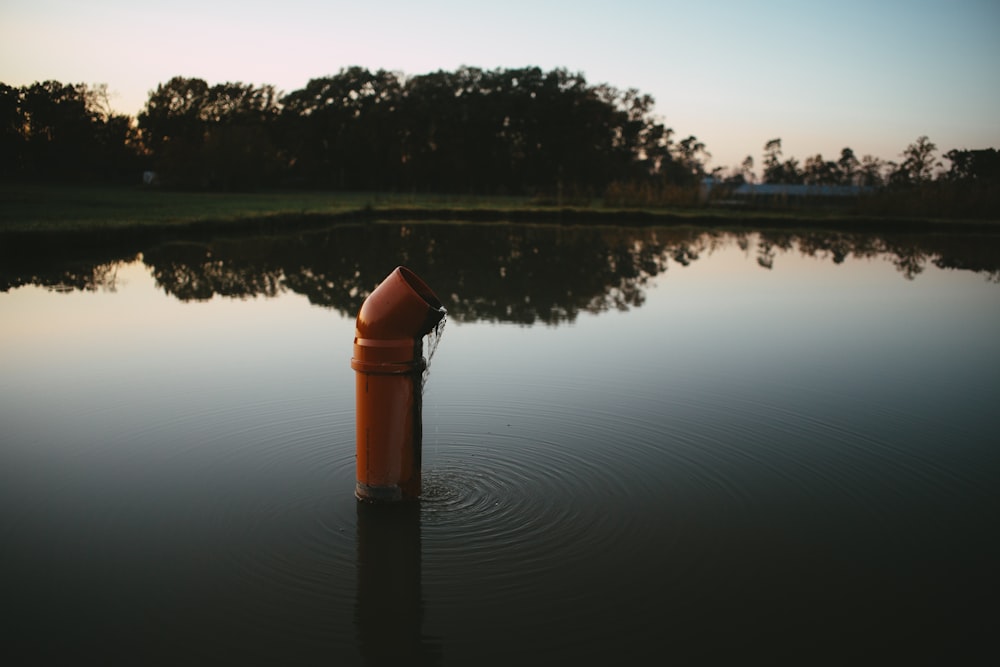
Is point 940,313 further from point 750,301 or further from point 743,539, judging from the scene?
point 743,539

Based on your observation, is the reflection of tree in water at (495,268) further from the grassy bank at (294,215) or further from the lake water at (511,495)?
the grassy bank at (294,215)

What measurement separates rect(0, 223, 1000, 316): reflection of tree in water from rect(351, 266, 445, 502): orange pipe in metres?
6.31

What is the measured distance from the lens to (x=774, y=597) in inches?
145

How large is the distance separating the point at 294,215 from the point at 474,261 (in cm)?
1223

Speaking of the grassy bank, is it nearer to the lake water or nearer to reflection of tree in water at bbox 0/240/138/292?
reflection of tree in water at bbox 0/240/138/292

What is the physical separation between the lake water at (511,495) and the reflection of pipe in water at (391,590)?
1 cm

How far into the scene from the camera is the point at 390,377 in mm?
4234

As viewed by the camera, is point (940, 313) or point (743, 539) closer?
point (743, 539)

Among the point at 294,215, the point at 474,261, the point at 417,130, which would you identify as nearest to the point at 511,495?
the point at 474,261

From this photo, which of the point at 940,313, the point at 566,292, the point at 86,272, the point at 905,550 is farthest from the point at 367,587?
the point at 86,272

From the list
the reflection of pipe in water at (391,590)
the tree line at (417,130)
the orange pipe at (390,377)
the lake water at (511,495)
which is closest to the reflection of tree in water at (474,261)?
the lake water at (511,495)

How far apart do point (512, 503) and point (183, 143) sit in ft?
174

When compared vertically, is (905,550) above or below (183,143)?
below

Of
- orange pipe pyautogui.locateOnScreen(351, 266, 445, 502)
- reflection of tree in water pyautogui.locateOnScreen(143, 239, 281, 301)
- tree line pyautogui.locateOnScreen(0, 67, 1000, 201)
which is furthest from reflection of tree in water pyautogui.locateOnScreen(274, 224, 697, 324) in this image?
tree line pyautogui.locateOnScreen(0, 67, 1000, 201)
